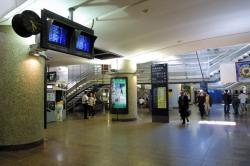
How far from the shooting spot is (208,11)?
257 inches

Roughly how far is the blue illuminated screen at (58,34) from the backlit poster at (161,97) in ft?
24.0

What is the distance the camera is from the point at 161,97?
11.5 m

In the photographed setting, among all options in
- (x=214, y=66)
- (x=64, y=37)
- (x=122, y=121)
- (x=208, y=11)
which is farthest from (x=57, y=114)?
(x=214, y=66)

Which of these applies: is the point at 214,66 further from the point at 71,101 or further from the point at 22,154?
the point at 22,154

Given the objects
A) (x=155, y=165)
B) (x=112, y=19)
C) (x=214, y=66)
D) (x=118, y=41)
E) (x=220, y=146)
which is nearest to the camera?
(x=155, y=165)

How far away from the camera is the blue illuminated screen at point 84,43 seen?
5.37 metres

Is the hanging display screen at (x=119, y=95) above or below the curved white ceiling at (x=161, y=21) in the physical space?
below

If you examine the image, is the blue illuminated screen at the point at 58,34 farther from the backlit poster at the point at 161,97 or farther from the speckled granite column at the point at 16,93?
the backlit poster at the point at 161,97

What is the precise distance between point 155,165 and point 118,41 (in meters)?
5.81

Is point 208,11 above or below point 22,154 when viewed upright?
above

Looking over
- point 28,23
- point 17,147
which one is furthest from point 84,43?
point 17,147

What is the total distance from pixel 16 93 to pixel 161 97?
282 inches

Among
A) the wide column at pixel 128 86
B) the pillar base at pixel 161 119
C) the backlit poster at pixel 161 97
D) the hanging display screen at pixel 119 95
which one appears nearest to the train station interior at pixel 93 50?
the backlit poster at pixel 161 97

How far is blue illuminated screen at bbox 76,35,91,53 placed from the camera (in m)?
5.37
